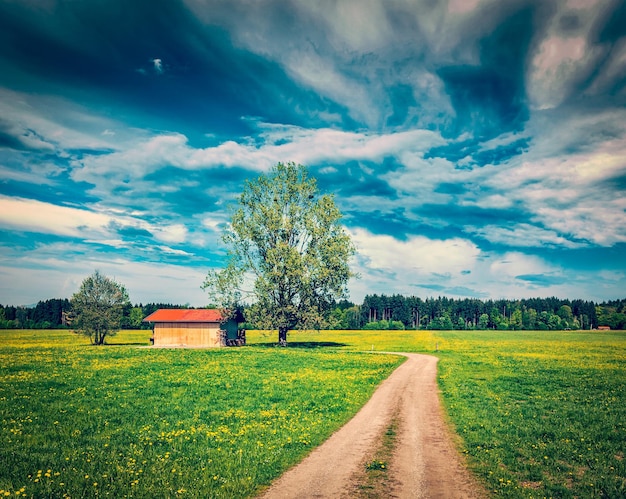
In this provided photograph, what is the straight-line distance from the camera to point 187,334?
68.6 m

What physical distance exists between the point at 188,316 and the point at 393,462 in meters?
61.9

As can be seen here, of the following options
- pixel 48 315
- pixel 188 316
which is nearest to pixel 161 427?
pixel 188 316

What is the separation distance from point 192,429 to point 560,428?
15027 millimetres

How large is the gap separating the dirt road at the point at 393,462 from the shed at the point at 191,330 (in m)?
50.4

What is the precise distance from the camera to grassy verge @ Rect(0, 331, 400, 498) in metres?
11.2

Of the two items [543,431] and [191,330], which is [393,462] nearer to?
[543,431]

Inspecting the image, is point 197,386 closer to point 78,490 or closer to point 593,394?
point 78,490

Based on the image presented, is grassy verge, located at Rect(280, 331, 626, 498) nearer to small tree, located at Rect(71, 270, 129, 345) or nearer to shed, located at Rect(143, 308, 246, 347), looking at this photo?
shed, located at Rect(143, 308, 246, 347)

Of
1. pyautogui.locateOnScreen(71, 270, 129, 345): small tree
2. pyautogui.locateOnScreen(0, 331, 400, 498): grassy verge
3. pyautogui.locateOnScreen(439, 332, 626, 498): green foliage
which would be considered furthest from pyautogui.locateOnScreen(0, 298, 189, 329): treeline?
pyautogui.locateOnScreen(439, 332, 626, 498): green foliage

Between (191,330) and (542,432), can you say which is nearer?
(542,432)

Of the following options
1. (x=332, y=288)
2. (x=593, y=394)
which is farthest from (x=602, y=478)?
(x=332, y=288)

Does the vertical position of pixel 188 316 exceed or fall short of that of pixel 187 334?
it exceeds it

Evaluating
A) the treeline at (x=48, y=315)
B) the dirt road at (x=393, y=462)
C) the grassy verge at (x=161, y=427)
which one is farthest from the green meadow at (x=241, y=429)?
the treeline at (x=48, y=315)

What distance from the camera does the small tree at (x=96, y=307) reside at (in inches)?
2724
